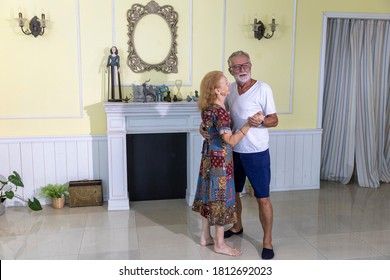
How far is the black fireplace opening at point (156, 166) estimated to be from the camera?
14.9ft

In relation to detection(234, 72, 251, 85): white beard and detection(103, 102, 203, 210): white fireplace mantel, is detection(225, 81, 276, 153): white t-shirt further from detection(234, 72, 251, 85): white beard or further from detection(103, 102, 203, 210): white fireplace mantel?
detection(103, 102, 203, 210): white fireplace mantel

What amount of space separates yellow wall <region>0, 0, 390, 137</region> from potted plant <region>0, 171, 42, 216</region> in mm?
526

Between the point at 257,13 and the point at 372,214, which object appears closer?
the point at 372,214

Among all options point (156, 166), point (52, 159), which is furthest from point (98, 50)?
point (156, 166)

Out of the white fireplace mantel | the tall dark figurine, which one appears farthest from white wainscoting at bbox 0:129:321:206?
the tall dark figurine

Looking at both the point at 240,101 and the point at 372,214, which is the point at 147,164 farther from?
the point at 372,214

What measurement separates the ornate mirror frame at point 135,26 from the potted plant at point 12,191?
1.62 metres

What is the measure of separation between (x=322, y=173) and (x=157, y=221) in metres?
2.54

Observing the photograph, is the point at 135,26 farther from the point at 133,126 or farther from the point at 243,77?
the point at 243,77

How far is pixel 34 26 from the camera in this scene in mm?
4141

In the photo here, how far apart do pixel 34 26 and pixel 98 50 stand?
657mm

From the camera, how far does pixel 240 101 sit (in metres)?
3.09

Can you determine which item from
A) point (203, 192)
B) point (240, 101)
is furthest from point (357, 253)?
point (240, 101)

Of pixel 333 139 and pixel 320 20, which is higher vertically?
pixel 320 20
